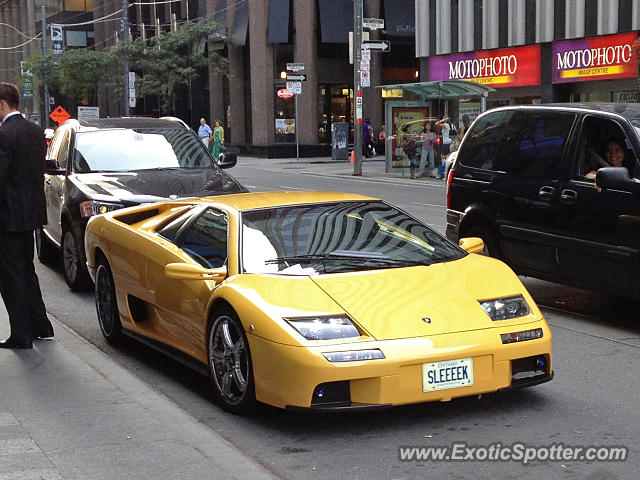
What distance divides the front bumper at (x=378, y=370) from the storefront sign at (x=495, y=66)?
1164 inches

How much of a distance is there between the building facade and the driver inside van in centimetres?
2184

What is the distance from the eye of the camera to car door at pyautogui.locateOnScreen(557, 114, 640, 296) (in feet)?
26.5

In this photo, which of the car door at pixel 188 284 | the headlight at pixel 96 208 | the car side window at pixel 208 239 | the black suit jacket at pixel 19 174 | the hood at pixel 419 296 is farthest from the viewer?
the headlight at pixel 96 208

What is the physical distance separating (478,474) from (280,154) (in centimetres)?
4297

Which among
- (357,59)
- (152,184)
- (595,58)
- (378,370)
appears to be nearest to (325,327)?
(378,370)

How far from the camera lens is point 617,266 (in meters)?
8.20

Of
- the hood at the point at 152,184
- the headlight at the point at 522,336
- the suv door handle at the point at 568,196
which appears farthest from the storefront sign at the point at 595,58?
the headlight at the point at 522,336

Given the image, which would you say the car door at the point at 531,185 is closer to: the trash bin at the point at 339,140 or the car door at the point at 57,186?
the car door at the point at 57,186

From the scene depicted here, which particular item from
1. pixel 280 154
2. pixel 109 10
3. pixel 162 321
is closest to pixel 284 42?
pixel 280 154

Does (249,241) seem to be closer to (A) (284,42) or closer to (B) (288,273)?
(B) (288,273)

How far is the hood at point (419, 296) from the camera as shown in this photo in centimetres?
552

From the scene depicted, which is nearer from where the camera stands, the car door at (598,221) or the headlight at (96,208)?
the car door at (598,221)

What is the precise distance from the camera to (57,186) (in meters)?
11.5

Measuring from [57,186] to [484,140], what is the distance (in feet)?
16.4
